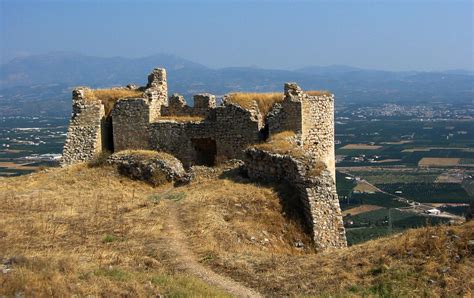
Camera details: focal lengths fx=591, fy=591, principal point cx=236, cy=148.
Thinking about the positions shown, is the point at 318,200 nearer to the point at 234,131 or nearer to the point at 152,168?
the point at 234,131

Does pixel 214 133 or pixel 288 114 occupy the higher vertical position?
pixel 288 114

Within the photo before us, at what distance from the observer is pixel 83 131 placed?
79.2ft

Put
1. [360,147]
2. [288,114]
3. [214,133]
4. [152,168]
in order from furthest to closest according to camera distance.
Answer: [360,147] → [214,133] → [288,114] → [152,168]

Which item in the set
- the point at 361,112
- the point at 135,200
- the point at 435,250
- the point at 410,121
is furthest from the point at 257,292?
the point at 361,112

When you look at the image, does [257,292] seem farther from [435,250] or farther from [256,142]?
[256,142]

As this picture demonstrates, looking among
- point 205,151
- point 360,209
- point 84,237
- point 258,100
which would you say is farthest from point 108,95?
point 360,209

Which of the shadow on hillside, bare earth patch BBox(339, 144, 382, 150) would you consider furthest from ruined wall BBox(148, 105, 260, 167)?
bare earth patch BBox(339, 144, 382, 150)

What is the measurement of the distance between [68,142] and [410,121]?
12762 centimetres

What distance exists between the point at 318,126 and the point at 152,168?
6181 millimetres

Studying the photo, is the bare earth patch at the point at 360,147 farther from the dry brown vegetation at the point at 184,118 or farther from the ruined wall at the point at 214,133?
the ruined wall at the point at 214,133

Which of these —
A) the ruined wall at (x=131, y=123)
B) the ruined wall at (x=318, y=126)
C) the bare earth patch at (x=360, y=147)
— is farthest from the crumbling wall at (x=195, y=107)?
the bare earth patch at (x=360, y=147)

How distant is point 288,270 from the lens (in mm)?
11500

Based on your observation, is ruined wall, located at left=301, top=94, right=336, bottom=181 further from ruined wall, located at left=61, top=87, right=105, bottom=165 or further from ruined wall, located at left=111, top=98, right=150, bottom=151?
ruined wall, located at left=61, top=87, right=105, bottom=165

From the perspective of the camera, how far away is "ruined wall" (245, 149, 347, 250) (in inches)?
603
